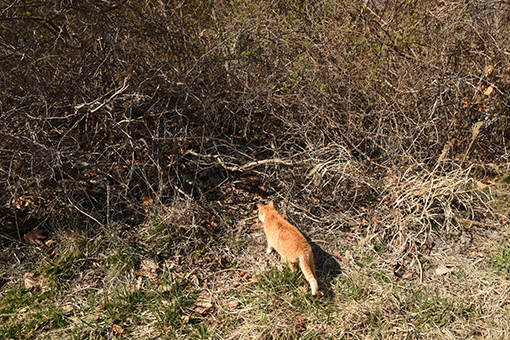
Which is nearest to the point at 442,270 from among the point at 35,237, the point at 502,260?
the point at 502,260

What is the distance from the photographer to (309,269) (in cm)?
317

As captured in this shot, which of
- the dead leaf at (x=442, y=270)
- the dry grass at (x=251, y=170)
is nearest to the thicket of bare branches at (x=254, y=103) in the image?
the dry grass at (x=251, y=170)

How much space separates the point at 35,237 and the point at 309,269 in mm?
2920

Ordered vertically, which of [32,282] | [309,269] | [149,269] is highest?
[309,269]

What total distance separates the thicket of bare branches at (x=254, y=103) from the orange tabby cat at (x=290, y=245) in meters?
0.76

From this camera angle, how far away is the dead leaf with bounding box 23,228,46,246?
3866mm

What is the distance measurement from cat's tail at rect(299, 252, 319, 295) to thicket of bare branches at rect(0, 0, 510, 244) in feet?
3.27

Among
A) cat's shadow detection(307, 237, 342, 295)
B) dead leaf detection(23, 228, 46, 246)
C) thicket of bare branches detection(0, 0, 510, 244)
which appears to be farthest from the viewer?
thicket of bare branches detection(0, 0, 510, 244)

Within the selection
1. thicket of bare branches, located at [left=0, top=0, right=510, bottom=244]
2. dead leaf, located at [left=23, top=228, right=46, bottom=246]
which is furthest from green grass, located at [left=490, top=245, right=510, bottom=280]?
dead leaf, located at [left=23, top=228, right=46, bottom=246]

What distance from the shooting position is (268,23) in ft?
17.7

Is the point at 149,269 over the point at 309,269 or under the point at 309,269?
under

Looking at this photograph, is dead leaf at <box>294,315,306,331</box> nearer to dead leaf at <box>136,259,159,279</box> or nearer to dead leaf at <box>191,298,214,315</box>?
dead leaf at <box>191,298,214,315</box>

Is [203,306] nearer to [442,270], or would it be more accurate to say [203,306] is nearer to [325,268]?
[325,268]

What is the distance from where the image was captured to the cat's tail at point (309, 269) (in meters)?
3.12
